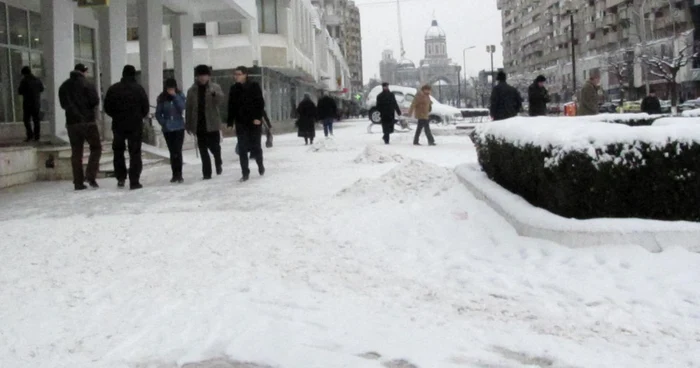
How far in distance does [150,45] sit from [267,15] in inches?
895

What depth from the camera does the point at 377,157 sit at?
14773 mm

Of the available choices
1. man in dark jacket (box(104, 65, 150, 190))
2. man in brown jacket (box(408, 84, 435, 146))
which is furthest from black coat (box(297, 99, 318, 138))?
man in dark jacket (box(104, 65, 150, 190))

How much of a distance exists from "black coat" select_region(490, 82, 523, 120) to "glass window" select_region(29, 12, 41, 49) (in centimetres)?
1263

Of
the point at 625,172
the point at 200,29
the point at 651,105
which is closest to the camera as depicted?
the point at 625,172

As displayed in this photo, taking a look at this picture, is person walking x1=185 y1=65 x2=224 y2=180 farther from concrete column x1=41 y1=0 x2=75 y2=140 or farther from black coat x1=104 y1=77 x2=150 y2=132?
concrete column x1=41 y1=0 x2=75 y2=140

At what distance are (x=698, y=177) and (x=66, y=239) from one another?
17.2 feet

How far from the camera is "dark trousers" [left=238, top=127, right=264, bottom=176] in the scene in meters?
11.8

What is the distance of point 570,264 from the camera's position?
18.2ft

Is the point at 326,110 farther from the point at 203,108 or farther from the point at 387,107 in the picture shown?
the point at 203,108

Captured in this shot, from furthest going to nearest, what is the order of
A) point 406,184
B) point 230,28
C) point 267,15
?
point 267,15 → point 230,28 → point 406,184

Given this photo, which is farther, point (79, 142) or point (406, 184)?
point (79, 142)

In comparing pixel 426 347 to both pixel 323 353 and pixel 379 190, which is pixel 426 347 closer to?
pixel 323 353

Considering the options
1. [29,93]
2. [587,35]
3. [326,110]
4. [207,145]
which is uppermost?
[587,35]

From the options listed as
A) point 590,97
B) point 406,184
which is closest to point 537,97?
point 590,97
